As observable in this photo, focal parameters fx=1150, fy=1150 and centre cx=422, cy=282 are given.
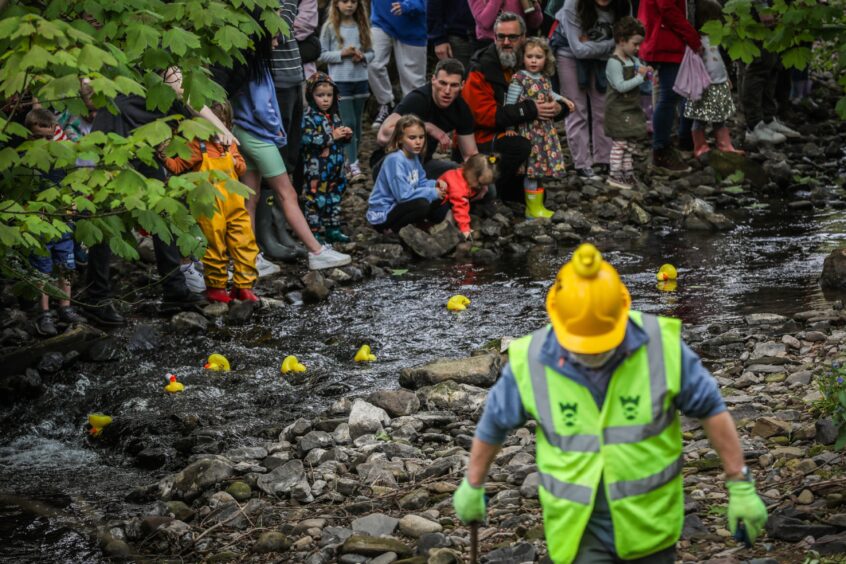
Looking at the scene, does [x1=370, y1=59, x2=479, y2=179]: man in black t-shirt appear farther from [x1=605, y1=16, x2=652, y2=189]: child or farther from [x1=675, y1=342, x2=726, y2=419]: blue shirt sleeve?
[x1=675, y1=342, x2=726, y2=419]: blue shirt sleeve

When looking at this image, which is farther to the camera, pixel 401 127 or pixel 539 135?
pixel 539 135

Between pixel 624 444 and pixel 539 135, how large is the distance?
30.1 ft

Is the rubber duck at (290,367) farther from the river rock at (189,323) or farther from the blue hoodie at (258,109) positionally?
the blue hoodie at (258,109)

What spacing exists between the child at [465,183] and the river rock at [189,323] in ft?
10.6

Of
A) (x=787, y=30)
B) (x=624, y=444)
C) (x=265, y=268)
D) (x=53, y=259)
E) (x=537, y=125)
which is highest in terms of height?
(x=787, y=30)

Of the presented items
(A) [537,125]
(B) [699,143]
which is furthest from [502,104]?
(B) [699,143]

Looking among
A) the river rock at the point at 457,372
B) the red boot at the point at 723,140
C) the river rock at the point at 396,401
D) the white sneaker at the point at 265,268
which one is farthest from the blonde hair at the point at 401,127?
the river rock at the point at 396,401

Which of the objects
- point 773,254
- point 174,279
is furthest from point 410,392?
point 773,254

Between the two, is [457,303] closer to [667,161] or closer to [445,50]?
[667,161]

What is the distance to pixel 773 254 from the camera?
10.9m

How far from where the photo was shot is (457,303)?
31.7 feet

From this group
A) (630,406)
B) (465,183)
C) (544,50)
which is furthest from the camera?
(544,50)

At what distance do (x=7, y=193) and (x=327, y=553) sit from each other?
2.63 metres

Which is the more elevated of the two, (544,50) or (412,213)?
(544,50)
